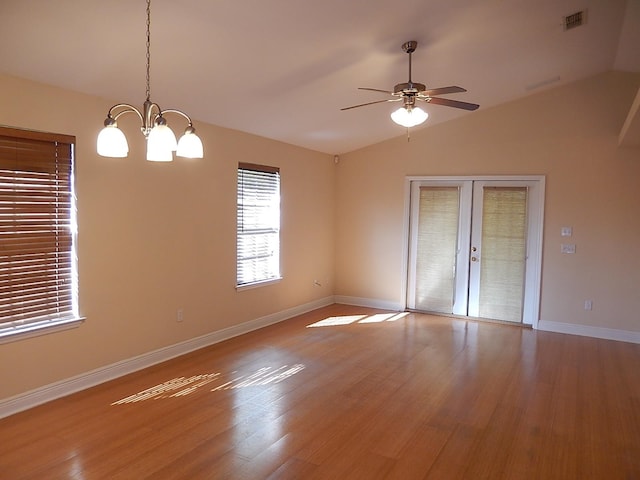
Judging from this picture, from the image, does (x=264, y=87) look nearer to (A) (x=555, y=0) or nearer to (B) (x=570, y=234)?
(A) (x=555, y=0)

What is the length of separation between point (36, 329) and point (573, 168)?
6.13 metres

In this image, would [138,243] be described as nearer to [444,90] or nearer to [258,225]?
[258,225]

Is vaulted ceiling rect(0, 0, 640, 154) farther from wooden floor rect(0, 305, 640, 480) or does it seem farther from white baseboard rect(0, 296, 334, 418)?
wooden floor rect(0, 305, 640, 480)

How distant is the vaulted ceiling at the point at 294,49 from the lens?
110 inches

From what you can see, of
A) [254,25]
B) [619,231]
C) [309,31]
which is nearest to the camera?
[254,25]

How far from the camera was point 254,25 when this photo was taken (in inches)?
120

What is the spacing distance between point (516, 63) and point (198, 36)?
3.29 m

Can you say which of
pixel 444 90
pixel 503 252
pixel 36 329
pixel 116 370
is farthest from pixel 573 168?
pixel 36 329

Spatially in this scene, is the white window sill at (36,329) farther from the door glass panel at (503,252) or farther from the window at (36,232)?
the door glass panel at (503,252)

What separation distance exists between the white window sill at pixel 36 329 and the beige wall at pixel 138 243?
0.16 ft

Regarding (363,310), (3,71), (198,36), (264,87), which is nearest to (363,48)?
(264,87)

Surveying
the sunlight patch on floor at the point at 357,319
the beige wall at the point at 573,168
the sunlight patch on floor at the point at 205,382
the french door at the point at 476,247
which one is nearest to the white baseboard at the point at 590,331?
the beige wall at the point at 573,168

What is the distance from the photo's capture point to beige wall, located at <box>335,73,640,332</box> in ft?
17.9

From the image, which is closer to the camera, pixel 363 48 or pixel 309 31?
pixel 309 31
